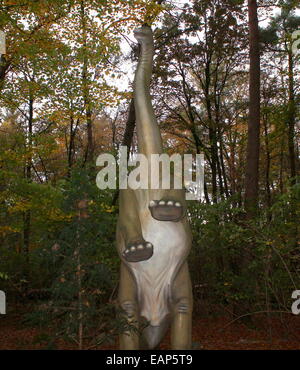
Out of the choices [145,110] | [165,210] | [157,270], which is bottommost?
[157,270]

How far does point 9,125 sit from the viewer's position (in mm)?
20062

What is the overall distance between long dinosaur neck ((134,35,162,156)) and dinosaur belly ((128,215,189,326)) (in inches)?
29.0

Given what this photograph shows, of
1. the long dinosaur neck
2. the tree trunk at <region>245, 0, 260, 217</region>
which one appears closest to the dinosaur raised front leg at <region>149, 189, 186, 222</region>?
the long dinosaur neck

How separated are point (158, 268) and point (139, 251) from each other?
0.29 metres

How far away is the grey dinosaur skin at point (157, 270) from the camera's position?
374cm

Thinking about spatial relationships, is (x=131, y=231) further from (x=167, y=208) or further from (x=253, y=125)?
(x=253, y=125)

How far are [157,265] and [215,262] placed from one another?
5.96 meters

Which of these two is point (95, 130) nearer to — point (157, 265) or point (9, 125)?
point (9, 125)

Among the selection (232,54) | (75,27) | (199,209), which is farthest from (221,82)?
(199,209)

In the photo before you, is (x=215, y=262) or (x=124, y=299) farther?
(x=215, y=262)

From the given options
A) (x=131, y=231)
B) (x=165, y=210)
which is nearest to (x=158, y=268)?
(x=131, y=231)

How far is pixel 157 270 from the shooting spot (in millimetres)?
3773

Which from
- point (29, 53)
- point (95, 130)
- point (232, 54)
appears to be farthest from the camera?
point (95, 130)
